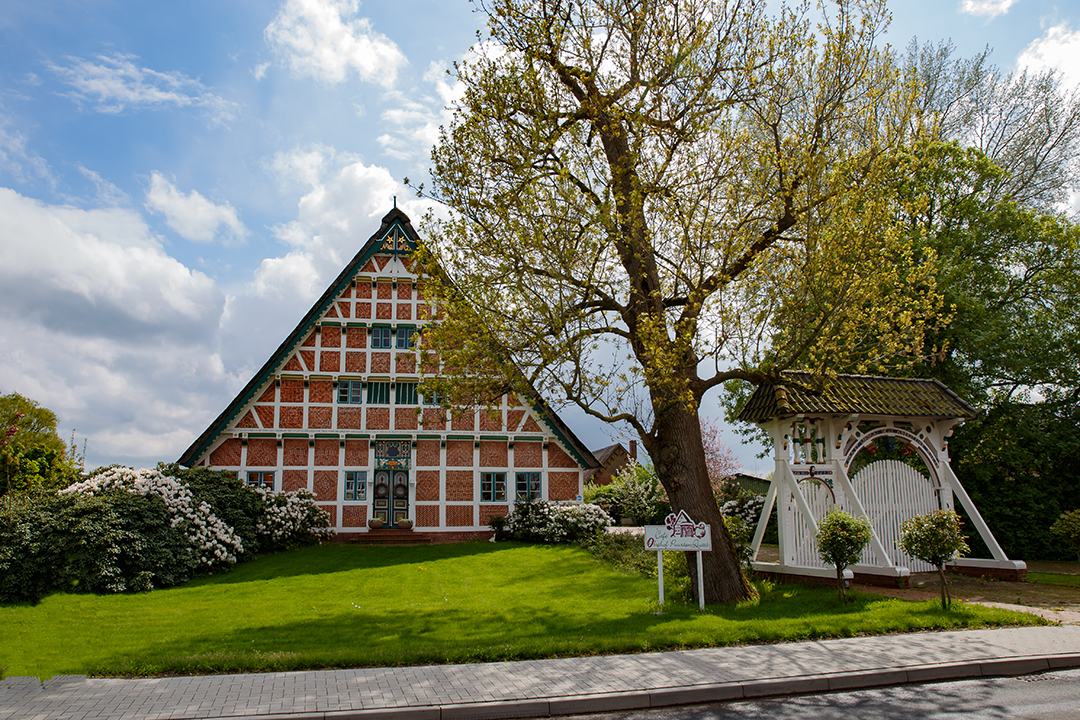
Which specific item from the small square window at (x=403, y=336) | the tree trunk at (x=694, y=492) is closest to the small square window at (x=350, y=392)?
the small square window at (x=403, y=336)

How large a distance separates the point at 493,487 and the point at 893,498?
1247 cm

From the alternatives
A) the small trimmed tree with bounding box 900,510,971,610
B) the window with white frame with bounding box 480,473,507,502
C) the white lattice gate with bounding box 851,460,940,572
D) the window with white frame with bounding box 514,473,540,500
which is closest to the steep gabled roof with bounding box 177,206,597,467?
the window with white frame with bounding box 514,473,540,500

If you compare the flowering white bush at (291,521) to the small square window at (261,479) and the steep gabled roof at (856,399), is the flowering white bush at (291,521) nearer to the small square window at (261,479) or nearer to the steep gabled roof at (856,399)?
the small square window at (261,479)

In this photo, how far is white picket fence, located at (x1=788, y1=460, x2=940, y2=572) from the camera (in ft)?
45.0

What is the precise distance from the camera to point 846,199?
11.5 meters

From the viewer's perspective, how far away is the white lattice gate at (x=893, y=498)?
46.0 feet

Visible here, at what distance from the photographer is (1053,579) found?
594 inches

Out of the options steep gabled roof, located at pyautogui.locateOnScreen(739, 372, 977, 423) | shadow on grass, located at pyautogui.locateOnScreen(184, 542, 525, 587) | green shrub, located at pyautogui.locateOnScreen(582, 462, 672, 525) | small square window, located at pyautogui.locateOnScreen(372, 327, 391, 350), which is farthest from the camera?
green shrub, located at pyautogui.locateOnScreen(582, 462, 672, 525)

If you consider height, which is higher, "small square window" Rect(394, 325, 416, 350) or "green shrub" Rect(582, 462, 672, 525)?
"small square window" Rect(394, 325, 416, 350)

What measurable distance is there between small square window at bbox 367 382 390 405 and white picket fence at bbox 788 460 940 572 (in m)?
13.9

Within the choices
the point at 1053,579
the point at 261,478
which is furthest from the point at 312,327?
the point at 1053,579

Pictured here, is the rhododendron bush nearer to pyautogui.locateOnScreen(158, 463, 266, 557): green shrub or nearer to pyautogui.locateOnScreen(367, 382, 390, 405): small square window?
pyautogui.locateOnScreen(158, 463, 266, 557): green shrub

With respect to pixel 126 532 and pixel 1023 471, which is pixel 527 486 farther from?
pixel 1023 471

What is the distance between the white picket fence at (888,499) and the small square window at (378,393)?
45.6 feet
